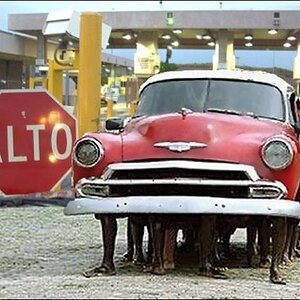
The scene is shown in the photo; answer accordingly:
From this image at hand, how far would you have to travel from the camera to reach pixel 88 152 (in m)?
7.16

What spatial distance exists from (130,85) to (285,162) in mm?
22351

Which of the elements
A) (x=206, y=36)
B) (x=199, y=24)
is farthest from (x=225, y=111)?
(x=206, y=36)

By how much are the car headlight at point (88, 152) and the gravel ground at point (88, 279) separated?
0.94 metres

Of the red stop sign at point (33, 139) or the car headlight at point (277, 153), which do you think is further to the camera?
the red stop sign at point (33, 139)

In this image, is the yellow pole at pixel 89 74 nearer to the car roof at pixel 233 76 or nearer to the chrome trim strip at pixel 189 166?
the car roof at pixel 233 76

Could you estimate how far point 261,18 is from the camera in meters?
29.8

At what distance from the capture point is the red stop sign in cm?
1110

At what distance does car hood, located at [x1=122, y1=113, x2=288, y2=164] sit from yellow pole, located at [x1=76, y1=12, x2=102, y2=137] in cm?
602

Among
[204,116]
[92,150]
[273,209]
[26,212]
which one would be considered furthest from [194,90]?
[26,212]

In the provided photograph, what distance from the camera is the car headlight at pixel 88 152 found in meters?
7.11

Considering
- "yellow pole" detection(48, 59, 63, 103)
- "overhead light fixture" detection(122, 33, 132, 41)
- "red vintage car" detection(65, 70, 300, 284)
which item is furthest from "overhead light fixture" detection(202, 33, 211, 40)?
"red vintage car" detection(65, 70, 300, 284)

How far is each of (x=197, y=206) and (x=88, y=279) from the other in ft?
3.70

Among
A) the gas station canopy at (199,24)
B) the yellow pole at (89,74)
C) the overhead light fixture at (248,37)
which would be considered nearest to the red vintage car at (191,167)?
the yellow pole at (89,74)

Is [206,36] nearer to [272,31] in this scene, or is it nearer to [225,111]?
[272,31]
